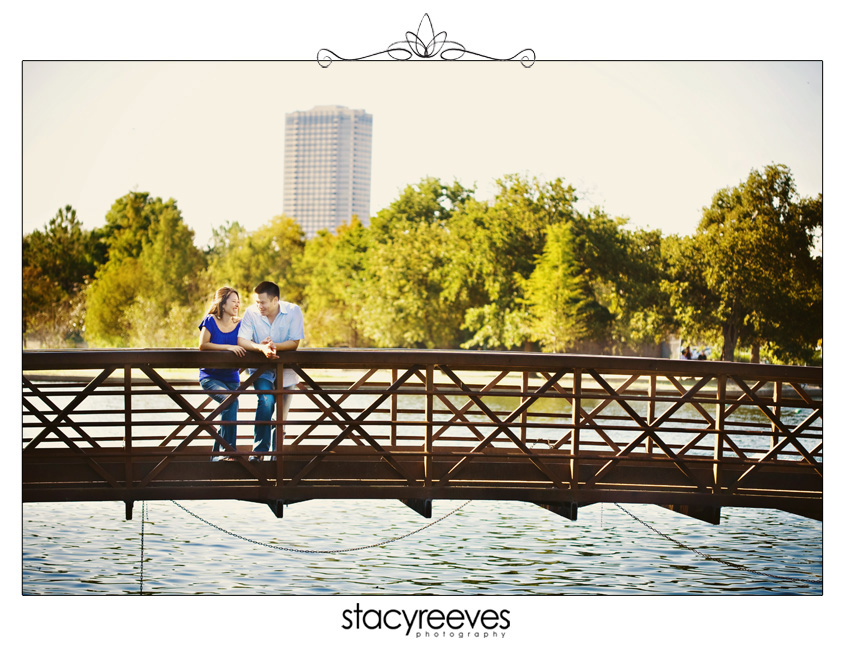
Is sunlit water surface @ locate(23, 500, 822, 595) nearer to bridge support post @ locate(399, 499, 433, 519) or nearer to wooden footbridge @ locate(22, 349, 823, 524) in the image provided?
wooden footbridge @ locate(22, 349, 823, 524)

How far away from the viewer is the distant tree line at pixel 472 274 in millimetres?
39750

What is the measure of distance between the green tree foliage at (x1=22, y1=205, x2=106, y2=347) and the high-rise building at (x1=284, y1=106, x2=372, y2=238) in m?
15.1

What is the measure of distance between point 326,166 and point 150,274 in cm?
2326

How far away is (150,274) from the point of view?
49.8 metres

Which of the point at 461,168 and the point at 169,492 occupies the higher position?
the point at 461,168

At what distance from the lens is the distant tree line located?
3975cm

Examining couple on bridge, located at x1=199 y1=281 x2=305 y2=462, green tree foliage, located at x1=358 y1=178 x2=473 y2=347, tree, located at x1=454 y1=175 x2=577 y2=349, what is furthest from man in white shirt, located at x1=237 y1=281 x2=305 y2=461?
green tree foliage, located at x1=358 y1=178 x2=473 y2=347

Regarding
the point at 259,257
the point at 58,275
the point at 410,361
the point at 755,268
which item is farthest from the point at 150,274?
the point at 410,361

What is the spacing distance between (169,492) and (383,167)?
4693 centimetres
